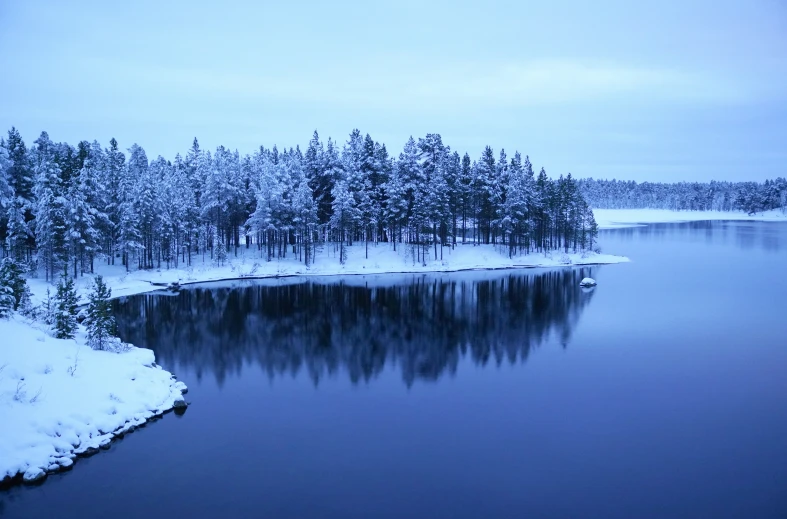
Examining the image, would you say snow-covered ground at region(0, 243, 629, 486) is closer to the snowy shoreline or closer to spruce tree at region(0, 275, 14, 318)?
the snowy shoreline

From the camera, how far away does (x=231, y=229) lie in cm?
8488

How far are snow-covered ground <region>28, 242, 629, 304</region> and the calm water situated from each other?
47.5 ft

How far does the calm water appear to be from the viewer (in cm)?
1775

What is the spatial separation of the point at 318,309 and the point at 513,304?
1869 cm

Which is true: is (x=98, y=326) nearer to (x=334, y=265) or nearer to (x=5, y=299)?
(x=5, y=299)

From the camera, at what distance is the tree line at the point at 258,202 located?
5969cm

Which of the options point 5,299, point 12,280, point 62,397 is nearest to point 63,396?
point 62,397

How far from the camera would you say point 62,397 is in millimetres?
22094

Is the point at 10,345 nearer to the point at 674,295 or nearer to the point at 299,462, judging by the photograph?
the point at 299,462

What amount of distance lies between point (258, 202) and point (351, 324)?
Answer: 36.5 metres

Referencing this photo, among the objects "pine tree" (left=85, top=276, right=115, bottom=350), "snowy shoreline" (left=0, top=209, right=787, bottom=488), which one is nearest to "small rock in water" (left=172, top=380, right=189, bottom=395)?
"snowy shoreline" (left=0, top=209, right=787, bottom=488)

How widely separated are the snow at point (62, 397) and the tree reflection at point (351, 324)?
187 inches

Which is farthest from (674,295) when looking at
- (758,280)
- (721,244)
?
(721,244)

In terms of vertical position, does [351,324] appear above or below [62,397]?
below
